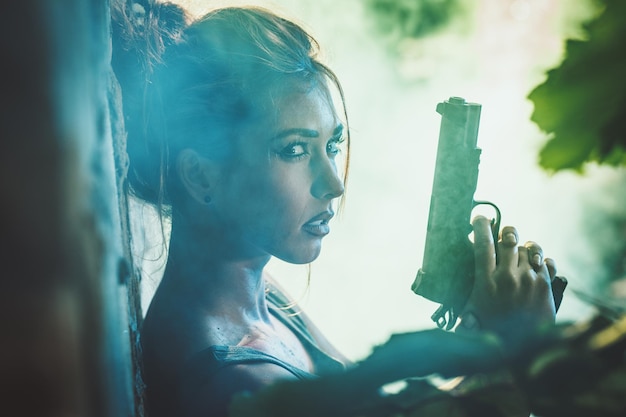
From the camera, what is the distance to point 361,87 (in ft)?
16.6

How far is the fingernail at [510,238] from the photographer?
1.03 meters

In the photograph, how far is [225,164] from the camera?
1231mm

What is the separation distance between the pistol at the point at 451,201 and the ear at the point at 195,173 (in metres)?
0.50

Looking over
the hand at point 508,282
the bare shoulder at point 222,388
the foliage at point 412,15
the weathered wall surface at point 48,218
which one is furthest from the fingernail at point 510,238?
the foliage at point 412,15

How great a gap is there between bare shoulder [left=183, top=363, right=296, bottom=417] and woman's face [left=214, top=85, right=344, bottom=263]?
285 mm

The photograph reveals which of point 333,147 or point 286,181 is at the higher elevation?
point 333,147

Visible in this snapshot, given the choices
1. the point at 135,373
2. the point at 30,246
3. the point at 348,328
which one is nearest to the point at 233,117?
the point at 135,373

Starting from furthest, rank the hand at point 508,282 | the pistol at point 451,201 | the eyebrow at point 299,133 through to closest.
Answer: the eyebrow at point 299,133, the pistol at point 451,201, the hand at point 508,282

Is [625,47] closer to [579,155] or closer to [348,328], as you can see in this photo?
[579,155]

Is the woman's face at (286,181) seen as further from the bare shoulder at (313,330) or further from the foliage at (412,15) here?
the foliage at (412,15)

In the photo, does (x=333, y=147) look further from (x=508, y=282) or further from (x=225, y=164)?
(x=508, y=282)

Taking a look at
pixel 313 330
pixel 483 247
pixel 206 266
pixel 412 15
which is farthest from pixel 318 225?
pixel 412 15

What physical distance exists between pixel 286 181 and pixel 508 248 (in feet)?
1.58

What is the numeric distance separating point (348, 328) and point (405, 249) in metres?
1.13
